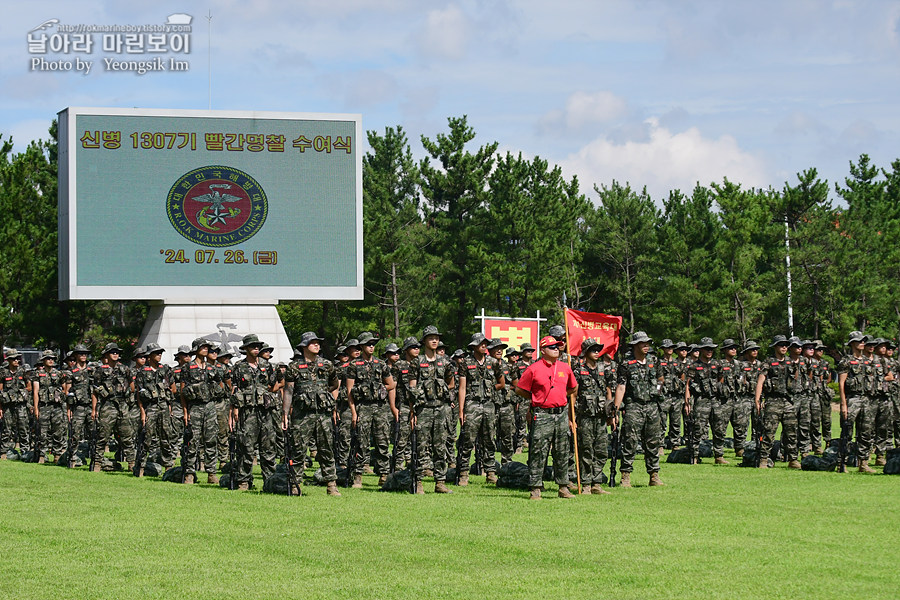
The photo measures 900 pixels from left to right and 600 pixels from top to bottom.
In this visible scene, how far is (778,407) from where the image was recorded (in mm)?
17922

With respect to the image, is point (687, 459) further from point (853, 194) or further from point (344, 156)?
point (853, 194)

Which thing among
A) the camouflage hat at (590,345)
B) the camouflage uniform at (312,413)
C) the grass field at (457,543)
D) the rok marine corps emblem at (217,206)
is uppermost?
the rok marine corps emblem at (217,206)

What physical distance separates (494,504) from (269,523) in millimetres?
2810

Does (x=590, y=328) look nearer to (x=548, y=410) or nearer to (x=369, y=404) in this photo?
(x=369, y=404)

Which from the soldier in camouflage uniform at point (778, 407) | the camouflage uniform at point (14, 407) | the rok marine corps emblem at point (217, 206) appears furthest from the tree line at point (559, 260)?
Answer: the soldier in camouflage uniform at point (778, 407)

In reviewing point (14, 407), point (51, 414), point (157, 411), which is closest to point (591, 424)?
point (157, 411)

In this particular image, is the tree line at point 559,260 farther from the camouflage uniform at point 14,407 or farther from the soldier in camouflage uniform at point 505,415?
the soldier in camouflage uniform at point 505,415

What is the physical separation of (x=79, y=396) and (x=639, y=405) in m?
10.4

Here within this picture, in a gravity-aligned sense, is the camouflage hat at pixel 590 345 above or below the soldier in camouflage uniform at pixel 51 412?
above

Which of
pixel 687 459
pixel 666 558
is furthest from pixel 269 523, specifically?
pixel 687 459

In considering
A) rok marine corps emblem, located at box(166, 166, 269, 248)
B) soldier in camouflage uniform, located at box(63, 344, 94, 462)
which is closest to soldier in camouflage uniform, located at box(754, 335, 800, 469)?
soldier in camouflage uniform, located at box(63, 344, 94, 462)

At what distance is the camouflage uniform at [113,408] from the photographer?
18641 millimetres

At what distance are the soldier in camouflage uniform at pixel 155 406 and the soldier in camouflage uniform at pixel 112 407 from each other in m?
0.84

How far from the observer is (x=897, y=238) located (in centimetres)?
4844
